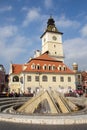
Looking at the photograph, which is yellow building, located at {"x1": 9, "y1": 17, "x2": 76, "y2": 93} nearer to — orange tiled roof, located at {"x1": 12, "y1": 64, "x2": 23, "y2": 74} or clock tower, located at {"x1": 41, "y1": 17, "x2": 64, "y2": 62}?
orange tiled roof, located at {"x1": 12, "y1": 64, "x2": 23, "y2": 74}

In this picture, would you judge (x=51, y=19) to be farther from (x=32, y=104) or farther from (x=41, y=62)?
(x=32, y=104)

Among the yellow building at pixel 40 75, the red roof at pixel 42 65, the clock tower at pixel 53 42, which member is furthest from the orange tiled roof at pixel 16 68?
the clock tower at pixel 53 42

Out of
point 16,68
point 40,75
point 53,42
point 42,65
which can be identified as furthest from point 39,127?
point 53,42

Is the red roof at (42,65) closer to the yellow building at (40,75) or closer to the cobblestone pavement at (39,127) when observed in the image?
the yellow building at (40,75)

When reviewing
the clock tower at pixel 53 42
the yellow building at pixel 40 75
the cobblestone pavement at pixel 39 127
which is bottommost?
the cobblestone pavement at pixel 39 127

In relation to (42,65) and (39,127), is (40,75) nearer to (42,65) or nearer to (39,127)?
(42,65)

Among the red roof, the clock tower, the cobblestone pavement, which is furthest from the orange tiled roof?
the cobblestone pavement

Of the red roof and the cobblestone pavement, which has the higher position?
the red roof

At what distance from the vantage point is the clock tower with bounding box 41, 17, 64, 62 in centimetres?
6645

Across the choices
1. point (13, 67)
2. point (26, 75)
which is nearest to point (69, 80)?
point (26, 75)

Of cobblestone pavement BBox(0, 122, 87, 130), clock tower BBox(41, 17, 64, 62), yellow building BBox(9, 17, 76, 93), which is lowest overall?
cobblestone pavement BBox(0, 122, 87, 130)

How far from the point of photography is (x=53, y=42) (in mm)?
68250

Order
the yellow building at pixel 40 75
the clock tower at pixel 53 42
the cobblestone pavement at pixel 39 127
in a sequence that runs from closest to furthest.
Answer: the cobblestone pavement at pixel 39 127
the yellow building at pixel 40 75
the clock tower at pixel 53 42

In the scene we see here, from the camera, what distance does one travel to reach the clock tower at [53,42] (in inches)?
2616
